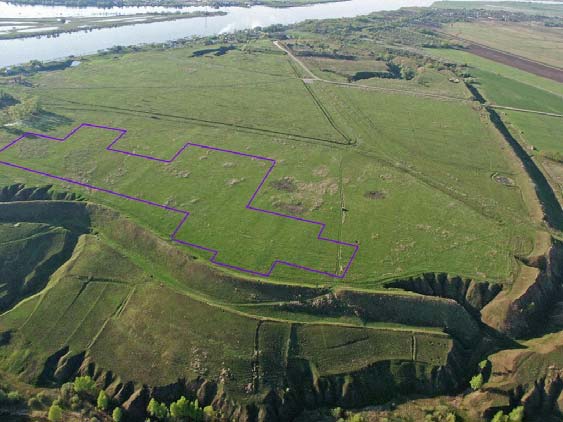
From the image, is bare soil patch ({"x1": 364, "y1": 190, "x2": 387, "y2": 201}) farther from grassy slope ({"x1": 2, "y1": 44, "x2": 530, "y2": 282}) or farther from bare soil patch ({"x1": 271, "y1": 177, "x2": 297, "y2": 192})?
bare soil patch ({"x1": 271, "y1": 177, "x2": 297, "y2": 192})

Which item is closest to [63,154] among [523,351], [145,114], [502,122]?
[145,114]

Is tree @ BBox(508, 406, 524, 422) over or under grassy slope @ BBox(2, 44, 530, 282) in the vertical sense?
under

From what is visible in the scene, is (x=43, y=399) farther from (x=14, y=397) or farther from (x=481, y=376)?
(x=481, y=376)

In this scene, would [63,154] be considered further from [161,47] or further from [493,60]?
[493,60]

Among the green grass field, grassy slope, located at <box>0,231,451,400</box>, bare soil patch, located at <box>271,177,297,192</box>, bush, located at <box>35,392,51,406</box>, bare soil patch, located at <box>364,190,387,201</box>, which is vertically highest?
the green grass field

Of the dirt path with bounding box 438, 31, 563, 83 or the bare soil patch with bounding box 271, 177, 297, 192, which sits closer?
the bare soil patch with bounding box 271, 177, 297, 192

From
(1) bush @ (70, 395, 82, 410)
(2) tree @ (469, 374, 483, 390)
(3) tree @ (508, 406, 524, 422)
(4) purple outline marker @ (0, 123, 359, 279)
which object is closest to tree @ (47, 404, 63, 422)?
(1) bush @ (70, 395, 82, 410)

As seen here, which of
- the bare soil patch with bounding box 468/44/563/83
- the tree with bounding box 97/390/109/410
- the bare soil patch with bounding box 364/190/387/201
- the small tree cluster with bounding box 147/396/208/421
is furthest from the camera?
the bare soil patch with bounding box 468/44/563/83
